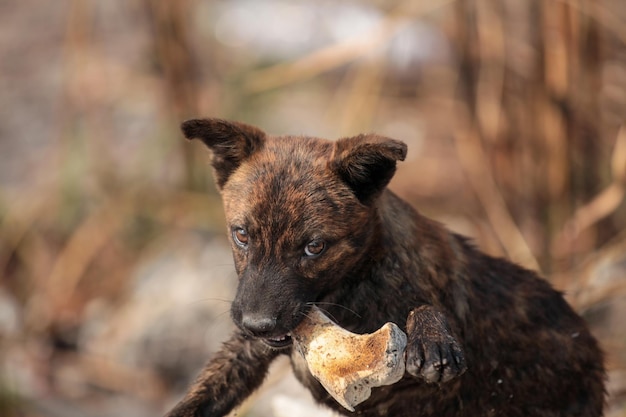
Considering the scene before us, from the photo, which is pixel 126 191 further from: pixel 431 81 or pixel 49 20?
pixel 49 20

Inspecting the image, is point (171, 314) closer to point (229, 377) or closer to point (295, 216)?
point (229, 377)

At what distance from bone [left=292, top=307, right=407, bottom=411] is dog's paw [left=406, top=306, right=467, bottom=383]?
53mm

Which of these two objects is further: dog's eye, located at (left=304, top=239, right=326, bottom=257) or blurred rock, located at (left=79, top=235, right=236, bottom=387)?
blurred rock, located at (left=79, top=235, right=236, bottom=387)

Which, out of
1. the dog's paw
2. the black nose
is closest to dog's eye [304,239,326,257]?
the black nose

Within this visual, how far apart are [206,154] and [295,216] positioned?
5803 millimetres

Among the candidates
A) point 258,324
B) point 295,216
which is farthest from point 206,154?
point 258,324

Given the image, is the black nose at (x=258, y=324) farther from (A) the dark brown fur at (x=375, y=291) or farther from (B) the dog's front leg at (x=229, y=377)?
(B) the dog's front leg at (x=229, y=377)

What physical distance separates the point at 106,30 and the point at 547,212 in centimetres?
689

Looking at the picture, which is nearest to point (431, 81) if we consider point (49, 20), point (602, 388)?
point (49, 20)

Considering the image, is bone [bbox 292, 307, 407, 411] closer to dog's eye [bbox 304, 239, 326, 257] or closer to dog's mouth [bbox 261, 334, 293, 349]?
dog's mouth [bbox 261, 334, 293, 349]

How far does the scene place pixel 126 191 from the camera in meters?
10.3

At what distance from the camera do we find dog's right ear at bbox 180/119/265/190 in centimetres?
489

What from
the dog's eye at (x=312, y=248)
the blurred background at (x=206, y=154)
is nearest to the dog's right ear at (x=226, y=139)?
the dog's eye at (x=312, y=248)

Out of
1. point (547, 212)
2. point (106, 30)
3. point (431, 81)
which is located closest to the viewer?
point (547, 212)
